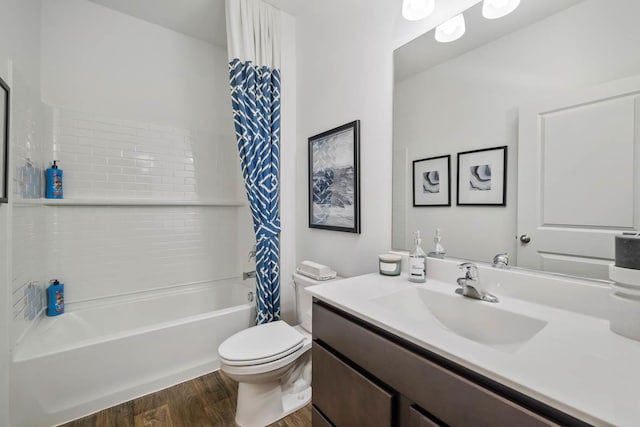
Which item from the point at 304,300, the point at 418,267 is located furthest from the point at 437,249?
the point at 304,300

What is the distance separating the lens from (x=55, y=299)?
6.20 ft

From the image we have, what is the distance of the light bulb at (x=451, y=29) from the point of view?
3.83 ft

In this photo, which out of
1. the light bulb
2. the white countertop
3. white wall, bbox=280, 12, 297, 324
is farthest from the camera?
white wall, bbox=280, 12, 297, 324

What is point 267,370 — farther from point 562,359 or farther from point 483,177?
point 483,177

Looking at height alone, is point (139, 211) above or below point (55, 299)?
above

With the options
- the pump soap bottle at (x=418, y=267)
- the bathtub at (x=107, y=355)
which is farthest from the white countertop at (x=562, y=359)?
the bathtub at (x=107, y=355)

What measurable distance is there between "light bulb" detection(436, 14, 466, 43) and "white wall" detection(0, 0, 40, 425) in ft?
6.89

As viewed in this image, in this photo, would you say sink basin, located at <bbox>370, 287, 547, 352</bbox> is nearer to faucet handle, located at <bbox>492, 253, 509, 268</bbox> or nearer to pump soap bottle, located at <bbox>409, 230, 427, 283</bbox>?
pump soap bottle, located at <bbox>409, 230, 427, 283</bbox>

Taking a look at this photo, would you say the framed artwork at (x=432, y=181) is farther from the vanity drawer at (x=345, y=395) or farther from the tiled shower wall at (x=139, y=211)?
the tiled shower wall at (x=139, y=211)

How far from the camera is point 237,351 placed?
1.38m

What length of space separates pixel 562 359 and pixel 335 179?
1374 mm

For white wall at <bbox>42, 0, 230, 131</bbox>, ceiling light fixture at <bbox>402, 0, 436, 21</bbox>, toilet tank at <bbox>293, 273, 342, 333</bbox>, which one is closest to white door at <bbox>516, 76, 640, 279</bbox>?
ceiling light fixture at <bbox>402, 0, 436, 21</bbox>

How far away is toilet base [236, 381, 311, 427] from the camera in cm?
143

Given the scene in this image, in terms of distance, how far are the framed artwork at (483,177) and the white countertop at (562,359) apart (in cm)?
41
